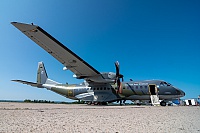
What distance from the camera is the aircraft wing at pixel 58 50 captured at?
12.5 meters

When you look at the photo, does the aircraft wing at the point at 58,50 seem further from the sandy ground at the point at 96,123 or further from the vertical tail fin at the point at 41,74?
the vertical tail fin at the point at 41,74

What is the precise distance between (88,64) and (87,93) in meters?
5.08

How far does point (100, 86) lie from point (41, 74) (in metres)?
10.8

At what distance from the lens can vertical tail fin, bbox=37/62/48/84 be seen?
80.0ft

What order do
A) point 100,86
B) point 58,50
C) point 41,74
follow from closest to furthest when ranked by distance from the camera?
point 58,50 < point 100,86 < point 41,74

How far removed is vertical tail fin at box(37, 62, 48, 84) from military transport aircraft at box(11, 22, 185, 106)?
3319 millimetres

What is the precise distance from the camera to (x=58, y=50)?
49.6ft

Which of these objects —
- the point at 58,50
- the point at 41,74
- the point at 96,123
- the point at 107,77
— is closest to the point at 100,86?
the point at 107,77

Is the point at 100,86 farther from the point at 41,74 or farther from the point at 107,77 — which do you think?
the point at 41,74

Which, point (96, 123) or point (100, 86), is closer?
point (96, 123)

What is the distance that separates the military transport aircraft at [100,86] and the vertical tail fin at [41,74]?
10.9 ft

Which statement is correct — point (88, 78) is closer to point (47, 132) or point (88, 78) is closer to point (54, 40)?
point (54, 40)

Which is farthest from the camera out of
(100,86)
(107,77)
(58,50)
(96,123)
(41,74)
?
(41,74)

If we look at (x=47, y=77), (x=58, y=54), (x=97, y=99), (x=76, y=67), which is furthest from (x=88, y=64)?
(x=47, y=77)
